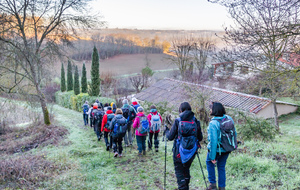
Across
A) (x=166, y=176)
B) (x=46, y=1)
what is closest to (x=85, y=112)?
(x=46, y=1)

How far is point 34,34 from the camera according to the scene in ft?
45.2

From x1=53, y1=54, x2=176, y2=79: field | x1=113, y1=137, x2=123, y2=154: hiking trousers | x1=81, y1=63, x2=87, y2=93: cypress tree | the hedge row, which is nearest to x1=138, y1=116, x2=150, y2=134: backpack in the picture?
x1=113, y1=137, x2=123, y2=154: hiking trousers

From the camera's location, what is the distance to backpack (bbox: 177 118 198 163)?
4.19m

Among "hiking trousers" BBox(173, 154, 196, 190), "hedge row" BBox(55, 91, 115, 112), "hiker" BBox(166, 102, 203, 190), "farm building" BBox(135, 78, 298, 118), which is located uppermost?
"hiker" BBox(166, 102, 203, 190)

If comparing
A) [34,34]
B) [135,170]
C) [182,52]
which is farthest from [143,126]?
[182,52]

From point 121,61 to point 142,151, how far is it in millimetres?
48027

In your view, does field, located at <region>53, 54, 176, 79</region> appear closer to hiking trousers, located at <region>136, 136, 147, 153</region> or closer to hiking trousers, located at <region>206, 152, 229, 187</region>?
hiking trousers, located at <region>136, 136, 147, 153</region>

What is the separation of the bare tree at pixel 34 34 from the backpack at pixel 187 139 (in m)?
11.3

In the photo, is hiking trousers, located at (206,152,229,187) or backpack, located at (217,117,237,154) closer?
backpack, located at (217,117,237,154)

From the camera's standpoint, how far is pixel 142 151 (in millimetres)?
7719

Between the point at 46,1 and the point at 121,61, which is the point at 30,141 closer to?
the point at 46,1

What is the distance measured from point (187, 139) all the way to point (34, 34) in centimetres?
1365

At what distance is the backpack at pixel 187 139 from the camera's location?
4.19 meters

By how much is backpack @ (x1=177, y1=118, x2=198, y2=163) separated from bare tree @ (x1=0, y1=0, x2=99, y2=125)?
444 inches
